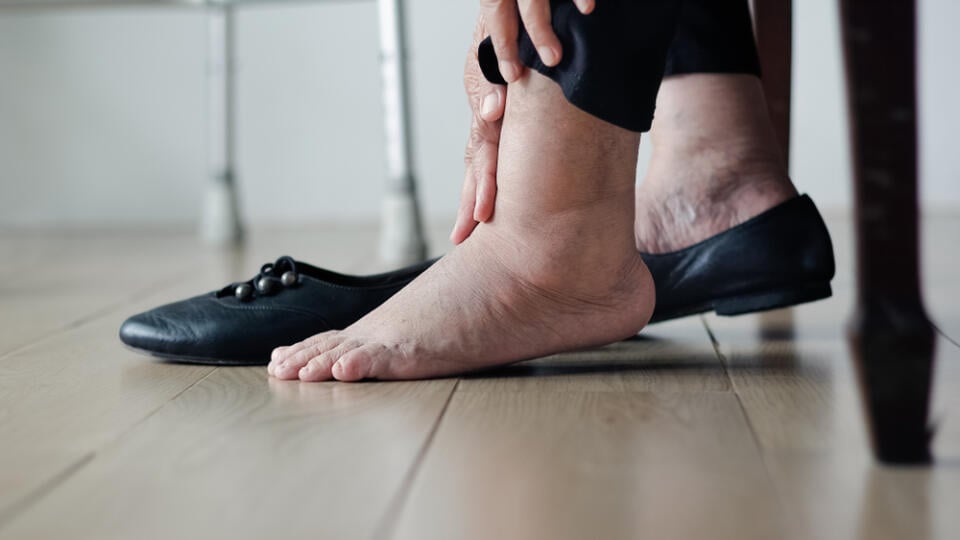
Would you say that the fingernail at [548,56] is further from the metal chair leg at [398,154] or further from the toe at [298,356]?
the metal chair leg at [398,154]

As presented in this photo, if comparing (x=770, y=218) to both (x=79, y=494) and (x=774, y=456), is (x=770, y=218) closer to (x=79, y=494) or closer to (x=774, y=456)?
(x=774, y=456)

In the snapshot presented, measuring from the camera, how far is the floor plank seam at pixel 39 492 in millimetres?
526

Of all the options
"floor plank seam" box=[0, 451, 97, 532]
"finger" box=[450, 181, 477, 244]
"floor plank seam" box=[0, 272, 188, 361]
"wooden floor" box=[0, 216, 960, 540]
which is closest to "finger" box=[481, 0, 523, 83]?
"finger" box=[450, 181, 477, 244]

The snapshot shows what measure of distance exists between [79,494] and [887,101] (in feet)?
1.39

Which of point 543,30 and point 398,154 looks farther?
point 398,154

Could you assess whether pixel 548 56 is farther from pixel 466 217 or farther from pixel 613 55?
pixel 466 217

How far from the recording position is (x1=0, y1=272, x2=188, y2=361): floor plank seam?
101 cm

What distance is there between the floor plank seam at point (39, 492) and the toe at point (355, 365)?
21 centimetres

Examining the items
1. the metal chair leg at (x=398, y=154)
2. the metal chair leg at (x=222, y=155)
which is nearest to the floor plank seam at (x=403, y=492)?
the metal chair leg at (x=398, y=154)

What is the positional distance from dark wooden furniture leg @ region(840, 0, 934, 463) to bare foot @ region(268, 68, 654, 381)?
247 mm

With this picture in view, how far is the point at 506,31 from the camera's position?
29.3 inches

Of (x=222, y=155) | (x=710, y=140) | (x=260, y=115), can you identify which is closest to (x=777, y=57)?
(x=710, y=140)

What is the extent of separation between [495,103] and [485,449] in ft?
0.92

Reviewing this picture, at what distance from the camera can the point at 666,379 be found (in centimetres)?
80
